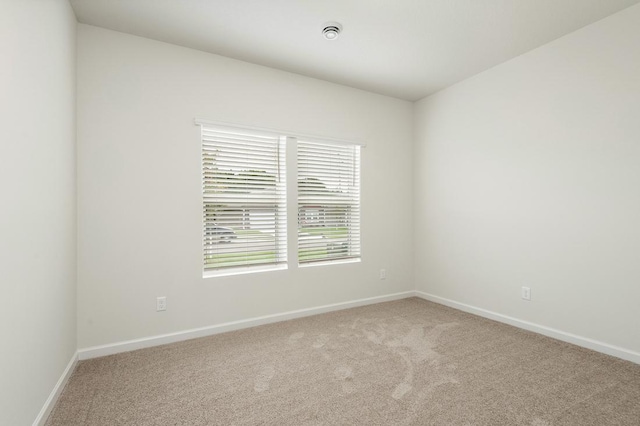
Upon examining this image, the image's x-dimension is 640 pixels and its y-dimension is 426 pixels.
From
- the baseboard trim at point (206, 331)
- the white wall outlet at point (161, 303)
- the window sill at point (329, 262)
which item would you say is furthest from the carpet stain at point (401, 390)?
the white wall outlet at point (161, 303)

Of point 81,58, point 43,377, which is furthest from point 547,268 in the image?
point 81,58

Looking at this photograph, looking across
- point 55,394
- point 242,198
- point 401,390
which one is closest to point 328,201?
point 242,198

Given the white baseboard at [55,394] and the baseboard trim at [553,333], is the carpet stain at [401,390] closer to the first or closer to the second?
the baseboard trim at [553,333]

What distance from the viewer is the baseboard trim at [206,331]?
8.26 ft

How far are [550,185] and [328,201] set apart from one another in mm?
2224

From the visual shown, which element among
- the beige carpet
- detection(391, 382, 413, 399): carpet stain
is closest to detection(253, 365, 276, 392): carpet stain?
the beige carpet

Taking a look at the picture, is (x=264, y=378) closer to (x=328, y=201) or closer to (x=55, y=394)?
(x=55, y=394)

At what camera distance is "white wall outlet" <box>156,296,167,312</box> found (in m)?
2.74

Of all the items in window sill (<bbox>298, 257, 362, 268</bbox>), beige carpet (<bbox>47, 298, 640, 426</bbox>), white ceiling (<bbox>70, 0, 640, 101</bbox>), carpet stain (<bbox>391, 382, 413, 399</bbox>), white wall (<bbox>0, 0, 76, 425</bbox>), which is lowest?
beige carpet (<bbox>47, 298, 640, 426</bbox>)

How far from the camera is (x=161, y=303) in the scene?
275 centimetres

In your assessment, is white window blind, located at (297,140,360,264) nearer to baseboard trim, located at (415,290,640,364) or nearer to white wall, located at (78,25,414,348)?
white wall, located at (78,25,414,348)

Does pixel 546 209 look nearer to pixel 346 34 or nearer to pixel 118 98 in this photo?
pixel 346 34

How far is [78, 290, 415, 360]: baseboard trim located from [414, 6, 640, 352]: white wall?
1.33 meters

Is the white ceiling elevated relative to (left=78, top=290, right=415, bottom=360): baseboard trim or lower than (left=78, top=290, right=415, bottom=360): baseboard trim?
elevated
